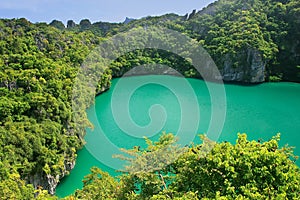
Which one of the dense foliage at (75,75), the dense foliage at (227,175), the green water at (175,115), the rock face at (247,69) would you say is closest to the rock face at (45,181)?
the dense foliage at (75,75)

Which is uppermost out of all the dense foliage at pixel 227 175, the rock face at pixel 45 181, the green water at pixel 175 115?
the dense foliage at pixel 227 175

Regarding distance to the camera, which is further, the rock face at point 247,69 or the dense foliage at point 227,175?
the rock face at point 247,69

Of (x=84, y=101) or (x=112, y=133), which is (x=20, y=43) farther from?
(x=112, y=133)

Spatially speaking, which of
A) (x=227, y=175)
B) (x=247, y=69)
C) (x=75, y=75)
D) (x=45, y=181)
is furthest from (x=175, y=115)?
(x=247, y=69)

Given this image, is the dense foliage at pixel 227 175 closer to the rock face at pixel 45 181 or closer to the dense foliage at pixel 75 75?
the dense foliage at pixel 75 75

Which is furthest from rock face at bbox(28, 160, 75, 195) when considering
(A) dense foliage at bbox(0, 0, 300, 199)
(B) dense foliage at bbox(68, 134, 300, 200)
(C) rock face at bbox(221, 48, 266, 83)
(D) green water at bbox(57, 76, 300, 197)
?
(C) rock face at bbox(221, 48, 266, 83)

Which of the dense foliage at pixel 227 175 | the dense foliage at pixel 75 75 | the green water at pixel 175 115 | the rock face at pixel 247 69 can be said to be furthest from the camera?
the rock face at pixel 247 69

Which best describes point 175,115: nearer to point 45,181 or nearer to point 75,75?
point 75,75
